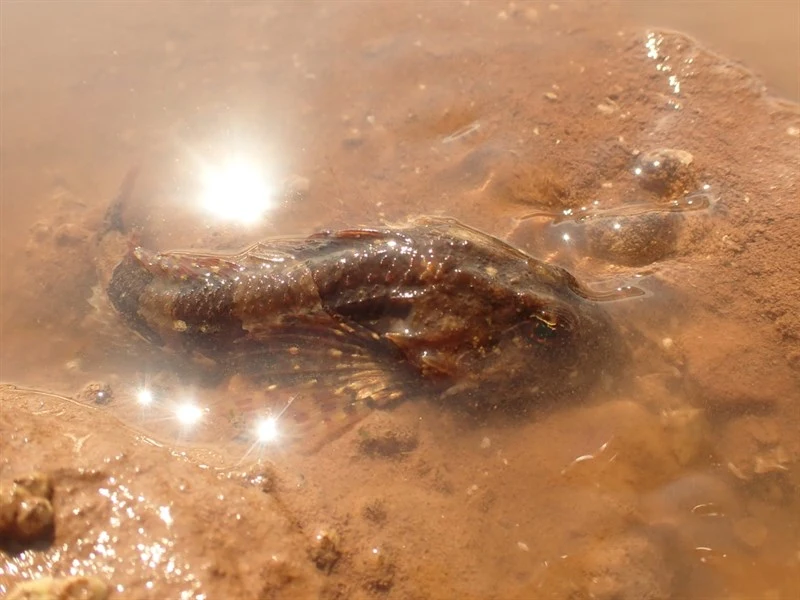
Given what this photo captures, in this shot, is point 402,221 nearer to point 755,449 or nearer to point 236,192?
point 236,192

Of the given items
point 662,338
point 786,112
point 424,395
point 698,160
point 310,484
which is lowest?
point 310,484

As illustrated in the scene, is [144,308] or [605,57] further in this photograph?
[605,57]

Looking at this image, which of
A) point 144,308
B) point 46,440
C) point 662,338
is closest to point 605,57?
point 662,338

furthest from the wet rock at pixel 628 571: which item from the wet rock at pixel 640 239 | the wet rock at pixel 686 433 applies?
the wet rock at pixel 640 239

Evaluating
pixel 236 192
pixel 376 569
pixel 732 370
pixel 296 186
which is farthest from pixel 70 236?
pixel 732 370

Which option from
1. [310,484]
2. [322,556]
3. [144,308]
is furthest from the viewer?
[144,308]

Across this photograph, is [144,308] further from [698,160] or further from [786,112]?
[786,112]

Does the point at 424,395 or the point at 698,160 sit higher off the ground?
the point at 698,160
